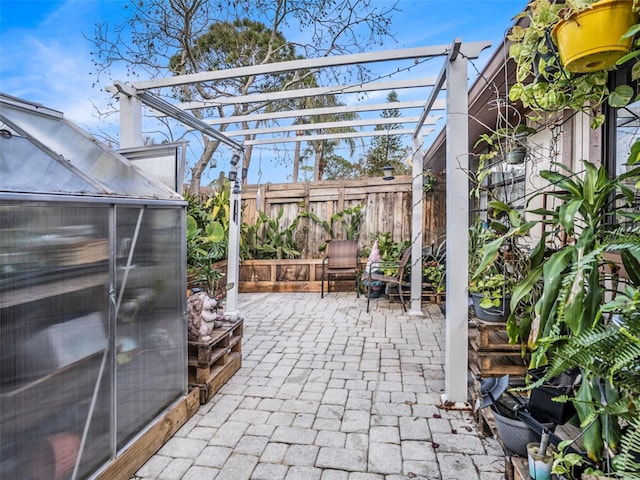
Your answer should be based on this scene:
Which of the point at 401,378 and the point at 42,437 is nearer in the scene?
the point at 42,437

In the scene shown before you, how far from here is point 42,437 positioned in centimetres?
124

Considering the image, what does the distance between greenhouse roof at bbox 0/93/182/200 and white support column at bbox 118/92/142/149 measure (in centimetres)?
86

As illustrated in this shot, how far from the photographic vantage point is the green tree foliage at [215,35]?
5508 mm

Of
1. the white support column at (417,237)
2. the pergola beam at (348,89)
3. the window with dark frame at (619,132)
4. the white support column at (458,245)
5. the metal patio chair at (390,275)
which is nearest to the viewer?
the window with dark frame at (619,132)

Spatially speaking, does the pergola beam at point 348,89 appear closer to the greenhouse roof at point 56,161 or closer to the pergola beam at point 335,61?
the pergola beam at point 335,61

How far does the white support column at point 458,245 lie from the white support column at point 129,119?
7.80 feet

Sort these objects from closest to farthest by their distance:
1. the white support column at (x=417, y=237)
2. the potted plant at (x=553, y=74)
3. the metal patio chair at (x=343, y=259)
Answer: the potted plant at (x=553, y=74)
the white support column at (x=417, y=237)
the metal patio chair at (x=343, y=259)

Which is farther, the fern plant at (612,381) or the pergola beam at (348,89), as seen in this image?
the pergola beam at (348,89)

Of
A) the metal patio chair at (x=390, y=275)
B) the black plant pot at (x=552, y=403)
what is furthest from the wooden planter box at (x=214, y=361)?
the metal patio chair at (x=390, y=275)

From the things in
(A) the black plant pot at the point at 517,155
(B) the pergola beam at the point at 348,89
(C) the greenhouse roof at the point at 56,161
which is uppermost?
(B) the pergola beam at the point at 348,89

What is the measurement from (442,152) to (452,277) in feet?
12.5

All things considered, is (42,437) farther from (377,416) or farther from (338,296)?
(338,296)

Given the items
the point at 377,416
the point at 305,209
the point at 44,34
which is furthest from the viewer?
the point at 305,209

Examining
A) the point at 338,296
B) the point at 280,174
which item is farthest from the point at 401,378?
the point at 280,174
